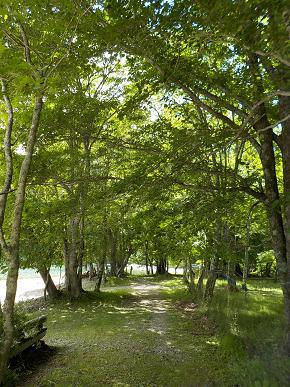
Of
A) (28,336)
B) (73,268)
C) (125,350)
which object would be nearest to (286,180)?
(125,350)

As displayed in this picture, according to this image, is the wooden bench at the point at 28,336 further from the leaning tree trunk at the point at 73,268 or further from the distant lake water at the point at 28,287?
the distant lake water at the point at 28,287

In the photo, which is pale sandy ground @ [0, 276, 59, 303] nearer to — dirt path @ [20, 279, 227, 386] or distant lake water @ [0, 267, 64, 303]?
distant lake water @ [0, 267, 64, 303]

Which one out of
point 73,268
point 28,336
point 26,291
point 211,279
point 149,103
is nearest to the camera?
point 28,336

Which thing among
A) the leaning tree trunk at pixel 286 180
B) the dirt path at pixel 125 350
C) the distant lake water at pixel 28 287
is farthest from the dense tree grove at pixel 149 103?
the distant lake water at pixel 28 287

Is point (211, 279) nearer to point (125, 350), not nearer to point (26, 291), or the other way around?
point (125, 350)

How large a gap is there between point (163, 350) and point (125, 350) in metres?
1.02

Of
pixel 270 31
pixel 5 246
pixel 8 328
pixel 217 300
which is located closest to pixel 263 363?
pixel 8 328

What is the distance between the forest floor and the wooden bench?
453 millimetres

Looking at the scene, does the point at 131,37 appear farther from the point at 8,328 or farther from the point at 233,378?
the point at 233,378

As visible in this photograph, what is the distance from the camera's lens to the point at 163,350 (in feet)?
29.7

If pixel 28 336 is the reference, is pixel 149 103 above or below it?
above

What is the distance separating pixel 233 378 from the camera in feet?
19.9

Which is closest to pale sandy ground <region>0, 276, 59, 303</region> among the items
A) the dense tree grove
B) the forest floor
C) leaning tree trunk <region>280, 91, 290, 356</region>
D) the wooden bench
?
the forest floor

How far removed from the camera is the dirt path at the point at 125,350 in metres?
7.00
